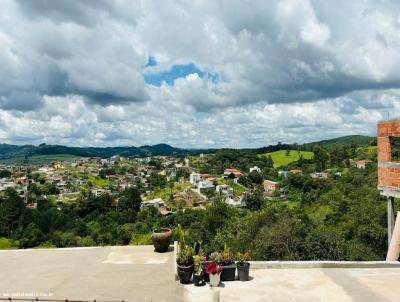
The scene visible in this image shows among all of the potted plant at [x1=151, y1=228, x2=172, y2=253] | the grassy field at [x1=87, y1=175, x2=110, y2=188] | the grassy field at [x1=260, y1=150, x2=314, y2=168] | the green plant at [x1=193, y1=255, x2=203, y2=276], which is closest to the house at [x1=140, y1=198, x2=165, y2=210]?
the grassy field at [x1=87, y1=175, x2=110, y2=188]

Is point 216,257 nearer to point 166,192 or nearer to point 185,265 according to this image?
point 185,265

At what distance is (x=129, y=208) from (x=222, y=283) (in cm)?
8060

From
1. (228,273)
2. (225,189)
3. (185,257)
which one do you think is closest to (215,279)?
(228,273)

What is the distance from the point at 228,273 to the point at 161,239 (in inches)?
125

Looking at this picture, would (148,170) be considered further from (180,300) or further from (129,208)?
(180,300)

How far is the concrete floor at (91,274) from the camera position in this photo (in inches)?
291

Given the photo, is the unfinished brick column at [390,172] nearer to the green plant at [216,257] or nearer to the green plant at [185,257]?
the green plant at [216,257]

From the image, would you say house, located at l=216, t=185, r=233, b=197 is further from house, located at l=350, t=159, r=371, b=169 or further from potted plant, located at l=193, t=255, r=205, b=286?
potted plant, located at l=193, t=255, r=205, b=286

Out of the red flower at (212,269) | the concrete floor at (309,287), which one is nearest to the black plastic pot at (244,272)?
the concrete floor at (309,287)

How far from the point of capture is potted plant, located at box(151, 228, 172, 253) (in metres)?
10.4

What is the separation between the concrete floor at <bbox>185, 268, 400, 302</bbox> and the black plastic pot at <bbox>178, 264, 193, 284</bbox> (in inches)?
7.5

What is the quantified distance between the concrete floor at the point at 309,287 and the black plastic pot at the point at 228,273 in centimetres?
15

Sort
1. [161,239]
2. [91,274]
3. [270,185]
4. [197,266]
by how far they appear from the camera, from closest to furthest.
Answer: [197,266], [91,274], [161,239], [270,185]

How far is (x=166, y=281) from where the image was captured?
8078 mm
